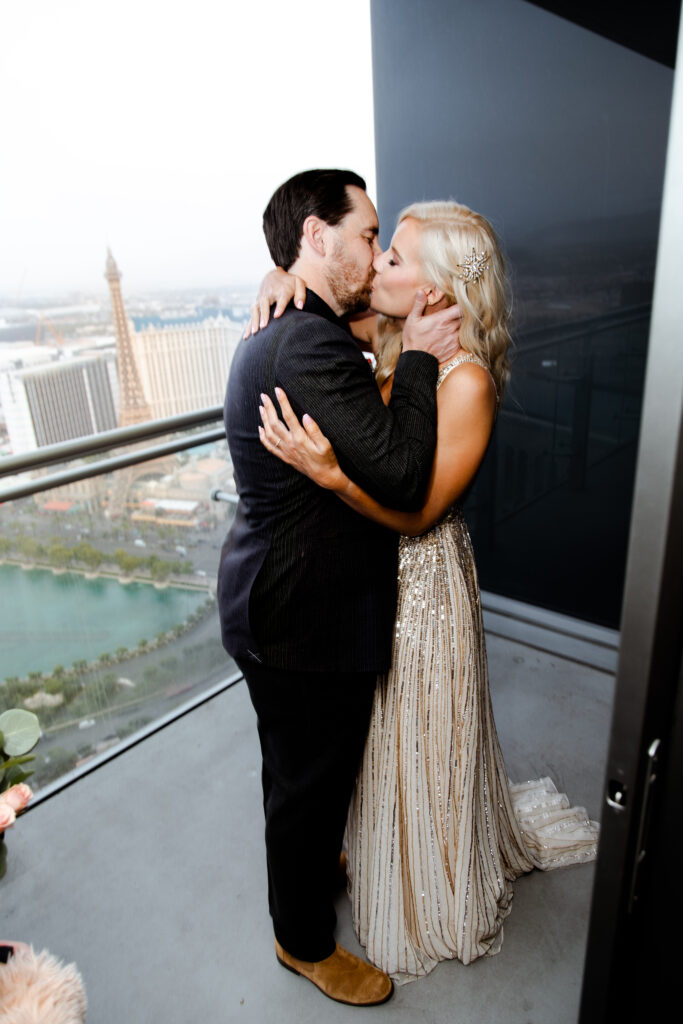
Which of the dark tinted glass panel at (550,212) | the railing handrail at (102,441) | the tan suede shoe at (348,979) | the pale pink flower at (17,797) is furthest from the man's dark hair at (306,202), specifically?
the tan suede shoe at (348,979)

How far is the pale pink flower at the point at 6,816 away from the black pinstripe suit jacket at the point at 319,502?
48cm

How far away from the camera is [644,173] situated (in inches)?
87.4

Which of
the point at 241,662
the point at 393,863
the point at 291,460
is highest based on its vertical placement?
the point at 291,460

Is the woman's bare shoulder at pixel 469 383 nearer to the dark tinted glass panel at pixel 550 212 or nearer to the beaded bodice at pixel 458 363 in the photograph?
the beaded bodice at pixel 458 363

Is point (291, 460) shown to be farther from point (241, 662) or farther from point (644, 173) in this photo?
point (644, 173)

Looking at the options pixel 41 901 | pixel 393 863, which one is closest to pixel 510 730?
pixel 393 863

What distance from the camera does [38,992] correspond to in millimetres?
869

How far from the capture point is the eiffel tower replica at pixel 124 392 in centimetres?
208

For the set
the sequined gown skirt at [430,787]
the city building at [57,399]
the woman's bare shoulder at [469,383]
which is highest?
the woman's bare shoulder at [469,383]

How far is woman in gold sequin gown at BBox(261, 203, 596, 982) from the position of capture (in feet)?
4.24

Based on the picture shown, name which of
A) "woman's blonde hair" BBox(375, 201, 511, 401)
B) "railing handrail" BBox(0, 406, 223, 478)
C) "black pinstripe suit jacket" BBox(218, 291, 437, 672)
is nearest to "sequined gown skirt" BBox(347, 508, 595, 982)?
"black pinstripe suit jacket" BBox(218, 291, 437, 672)

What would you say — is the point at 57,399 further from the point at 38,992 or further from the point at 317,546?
the point at 38,992

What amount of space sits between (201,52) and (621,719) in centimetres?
275

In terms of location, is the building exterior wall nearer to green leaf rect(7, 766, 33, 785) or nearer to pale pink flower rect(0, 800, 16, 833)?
green leaf rect(7, 766, 33, 785)
